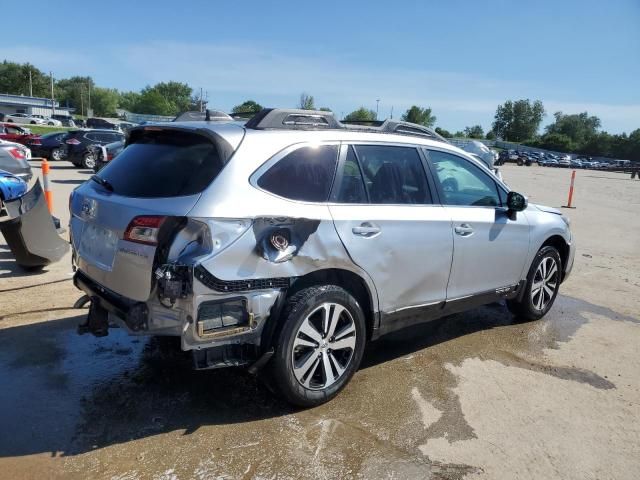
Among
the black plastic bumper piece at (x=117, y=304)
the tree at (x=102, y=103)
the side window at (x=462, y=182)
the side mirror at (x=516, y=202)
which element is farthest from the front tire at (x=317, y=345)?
the tree at (x=102, y=103)

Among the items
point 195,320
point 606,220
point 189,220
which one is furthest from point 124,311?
point 606,220

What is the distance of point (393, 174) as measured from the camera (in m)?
4.03

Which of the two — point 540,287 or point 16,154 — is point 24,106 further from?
point 540,287

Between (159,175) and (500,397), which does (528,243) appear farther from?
(159,175)

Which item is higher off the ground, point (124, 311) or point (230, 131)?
point (230, 131)

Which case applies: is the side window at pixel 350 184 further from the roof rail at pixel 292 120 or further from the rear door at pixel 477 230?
the rear door at pixel 477 230

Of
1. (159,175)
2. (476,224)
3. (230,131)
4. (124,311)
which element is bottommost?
(124,311)

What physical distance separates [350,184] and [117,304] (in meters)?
1.74

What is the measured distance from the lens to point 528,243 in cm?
508

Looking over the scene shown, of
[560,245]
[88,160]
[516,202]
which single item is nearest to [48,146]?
[88,160]

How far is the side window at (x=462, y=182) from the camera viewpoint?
4387mm

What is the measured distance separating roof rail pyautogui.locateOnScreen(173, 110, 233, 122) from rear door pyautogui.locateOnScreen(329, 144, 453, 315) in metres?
1.02

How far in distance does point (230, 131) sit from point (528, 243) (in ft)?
10.6

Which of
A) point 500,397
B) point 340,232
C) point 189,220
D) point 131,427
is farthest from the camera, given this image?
point 500,397
